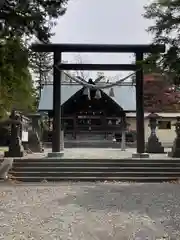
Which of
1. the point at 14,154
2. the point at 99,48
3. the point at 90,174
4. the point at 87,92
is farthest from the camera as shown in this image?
the point at 87,92

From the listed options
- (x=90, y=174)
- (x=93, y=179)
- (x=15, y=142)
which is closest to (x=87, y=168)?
(x=90, y=174)

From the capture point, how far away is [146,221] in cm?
574

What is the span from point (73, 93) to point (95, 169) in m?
15.9

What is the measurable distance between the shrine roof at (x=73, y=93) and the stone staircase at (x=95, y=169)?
13.9 m

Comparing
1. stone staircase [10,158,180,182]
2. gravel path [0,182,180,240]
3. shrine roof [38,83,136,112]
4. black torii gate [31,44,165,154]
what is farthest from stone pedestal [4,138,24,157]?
shrine roof [38,83,136,112]

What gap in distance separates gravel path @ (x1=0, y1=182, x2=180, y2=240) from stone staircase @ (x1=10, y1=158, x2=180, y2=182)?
3.73ft

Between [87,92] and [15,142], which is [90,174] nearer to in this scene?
[15,142]

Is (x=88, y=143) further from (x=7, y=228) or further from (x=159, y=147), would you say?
(x=7, y=228)

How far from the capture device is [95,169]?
11.2 m

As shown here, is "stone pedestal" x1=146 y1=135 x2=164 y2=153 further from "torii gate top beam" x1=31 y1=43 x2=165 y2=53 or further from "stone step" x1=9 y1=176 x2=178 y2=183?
"stone step" x1=9 y1=176 x2=178 y2=183

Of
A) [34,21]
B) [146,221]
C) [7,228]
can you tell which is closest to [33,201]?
[7,228]

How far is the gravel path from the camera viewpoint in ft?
16.5

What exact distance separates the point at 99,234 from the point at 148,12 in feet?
24.2

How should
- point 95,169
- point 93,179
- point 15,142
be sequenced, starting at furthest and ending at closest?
1. point 15,142
2. point 95,169
3. point 93,179
